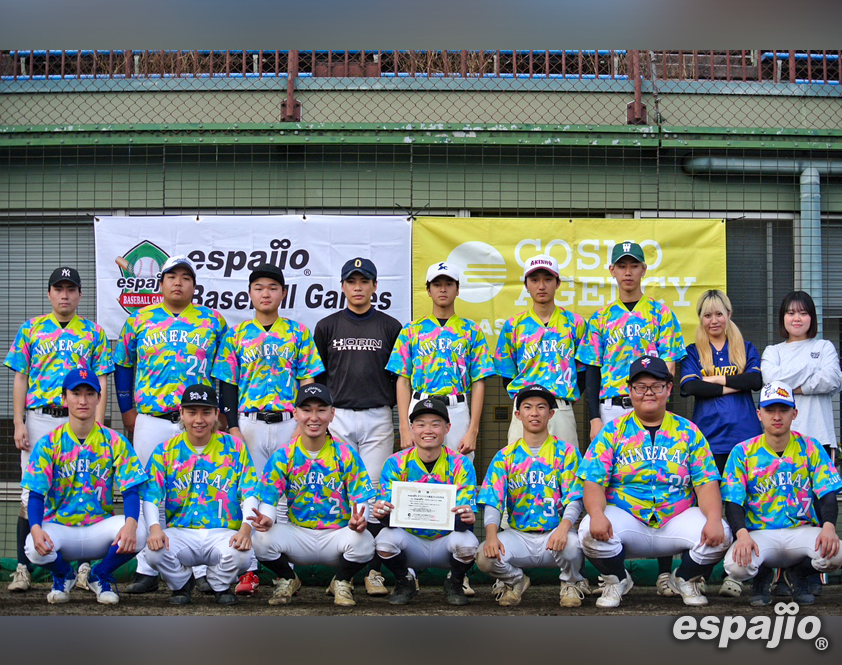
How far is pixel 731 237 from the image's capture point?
21.5ft

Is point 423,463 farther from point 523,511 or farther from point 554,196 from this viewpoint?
point 554,196

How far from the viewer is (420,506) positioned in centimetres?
463

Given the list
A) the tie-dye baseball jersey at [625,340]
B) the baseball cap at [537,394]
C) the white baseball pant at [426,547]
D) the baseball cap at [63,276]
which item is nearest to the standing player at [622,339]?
the tie-dye baseball jersey at [625,340]

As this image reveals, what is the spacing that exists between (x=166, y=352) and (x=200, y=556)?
1233 millimetres

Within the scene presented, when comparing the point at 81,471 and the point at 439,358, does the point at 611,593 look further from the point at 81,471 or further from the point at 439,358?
the point at 81,471

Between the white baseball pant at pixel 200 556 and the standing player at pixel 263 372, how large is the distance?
0.54m

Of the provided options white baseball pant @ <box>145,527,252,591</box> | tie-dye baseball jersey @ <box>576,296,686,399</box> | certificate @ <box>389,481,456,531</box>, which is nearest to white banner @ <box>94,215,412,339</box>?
tie-dye baseball jersey @ <box>576,296,686,399</box>

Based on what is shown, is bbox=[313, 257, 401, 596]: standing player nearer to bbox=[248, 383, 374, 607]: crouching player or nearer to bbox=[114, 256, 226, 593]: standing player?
bbox=[248, 383, 374, 607]: crouching player

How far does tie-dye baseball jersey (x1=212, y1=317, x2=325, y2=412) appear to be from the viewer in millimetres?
5262

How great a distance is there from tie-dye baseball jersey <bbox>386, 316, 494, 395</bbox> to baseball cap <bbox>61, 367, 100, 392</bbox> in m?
1.66

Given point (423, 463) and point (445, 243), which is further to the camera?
point (445, 243)

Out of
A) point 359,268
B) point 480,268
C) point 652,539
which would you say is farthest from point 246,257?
point 652,539

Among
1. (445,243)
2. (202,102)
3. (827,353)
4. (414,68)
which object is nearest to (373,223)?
(445,243)

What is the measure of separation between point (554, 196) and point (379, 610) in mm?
3357
